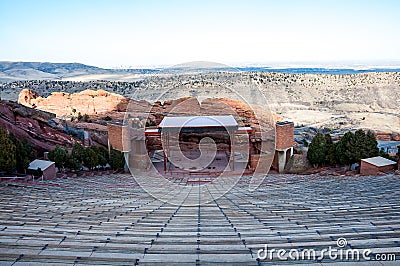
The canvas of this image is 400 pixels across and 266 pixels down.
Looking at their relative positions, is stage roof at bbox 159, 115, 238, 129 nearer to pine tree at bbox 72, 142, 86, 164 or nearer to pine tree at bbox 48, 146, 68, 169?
pine tree at bbox 72, 142, 86, 164

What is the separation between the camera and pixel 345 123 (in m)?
42.2

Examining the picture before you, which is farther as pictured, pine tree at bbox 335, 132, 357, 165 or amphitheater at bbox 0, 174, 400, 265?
pine tree at bbox 335, 132, 357, 165

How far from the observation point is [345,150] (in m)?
18.1

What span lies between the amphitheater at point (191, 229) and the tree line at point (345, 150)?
27.4 feet

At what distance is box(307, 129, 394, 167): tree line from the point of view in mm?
17672

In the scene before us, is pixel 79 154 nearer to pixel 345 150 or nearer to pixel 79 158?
pixel 79 158

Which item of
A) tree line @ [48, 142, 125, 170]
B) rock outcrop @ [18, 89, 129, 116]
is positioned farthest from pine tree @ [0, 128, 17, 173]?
rock outcrop @ [18, 89, 129, 116]

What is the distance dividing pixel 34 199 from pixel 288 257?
834cm

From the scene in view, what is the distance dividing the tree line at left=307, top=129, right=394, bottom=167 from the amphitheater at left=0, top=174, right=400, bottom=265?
8354mm

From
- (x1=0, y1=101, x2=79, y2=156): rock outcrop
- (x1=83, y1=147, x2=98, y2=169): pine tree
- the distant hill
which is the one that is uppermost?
the distant hill

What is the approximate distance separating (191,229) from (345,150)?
15026 millimetres

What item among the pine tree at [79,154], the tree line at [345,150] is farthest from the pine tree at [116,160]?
the tree line at [345,150]

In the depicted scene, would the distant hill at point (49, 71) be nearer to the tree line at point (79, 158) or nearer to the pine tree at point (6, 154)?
the tree line at point (79, 158)

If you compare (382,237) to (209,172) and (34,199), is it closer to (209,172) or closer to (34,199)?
(34,199)
